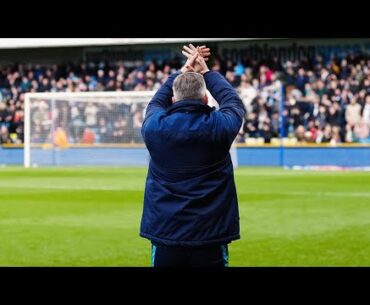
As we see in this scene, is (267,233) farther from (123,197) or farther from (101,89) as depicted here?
(101,89)

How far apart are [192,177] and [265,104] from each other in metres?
27.1

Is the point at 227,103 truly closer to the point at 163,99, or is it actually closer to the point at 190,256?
the point at 163,99

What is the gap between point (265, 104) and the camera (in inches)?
1267

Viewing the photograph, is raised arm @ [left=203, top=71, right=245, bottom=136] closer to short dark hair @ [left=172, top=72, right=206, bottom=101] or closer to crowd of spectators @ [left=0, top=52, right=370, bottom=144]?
short dark hair @ [left=172, top=72, right=206, bottom=101]

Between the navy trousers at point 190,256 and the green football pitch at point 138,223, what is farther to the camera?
the green football pitch at point 138,223

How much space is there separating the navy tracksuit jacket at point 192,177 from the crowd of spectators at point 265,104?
80.4 feet

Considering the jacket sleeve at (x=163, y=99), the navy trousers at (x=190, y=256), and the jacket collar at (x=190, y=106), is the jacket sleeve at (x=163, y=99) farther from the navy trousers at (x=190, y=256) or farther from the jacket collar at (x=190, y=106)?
the navy trousers at (x=190, y=256)

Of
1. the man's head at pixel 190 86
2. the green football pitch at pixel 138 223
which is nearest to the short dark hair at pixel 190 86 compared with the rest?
the man's head at pixel 190 86

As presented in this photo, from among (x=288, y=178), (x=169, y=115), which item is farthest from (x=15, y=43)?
(x=169, y=115)

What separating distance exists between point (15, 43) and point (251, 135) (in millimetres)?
13627

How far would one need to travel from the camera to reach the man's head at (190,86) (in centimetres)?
529

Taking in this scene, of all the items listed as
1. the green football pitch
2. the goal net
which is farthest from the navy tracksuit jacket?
the goal net

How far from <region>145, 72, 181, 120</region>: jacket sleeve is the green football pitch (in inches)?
146

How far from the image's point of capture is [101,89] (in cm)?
3775
